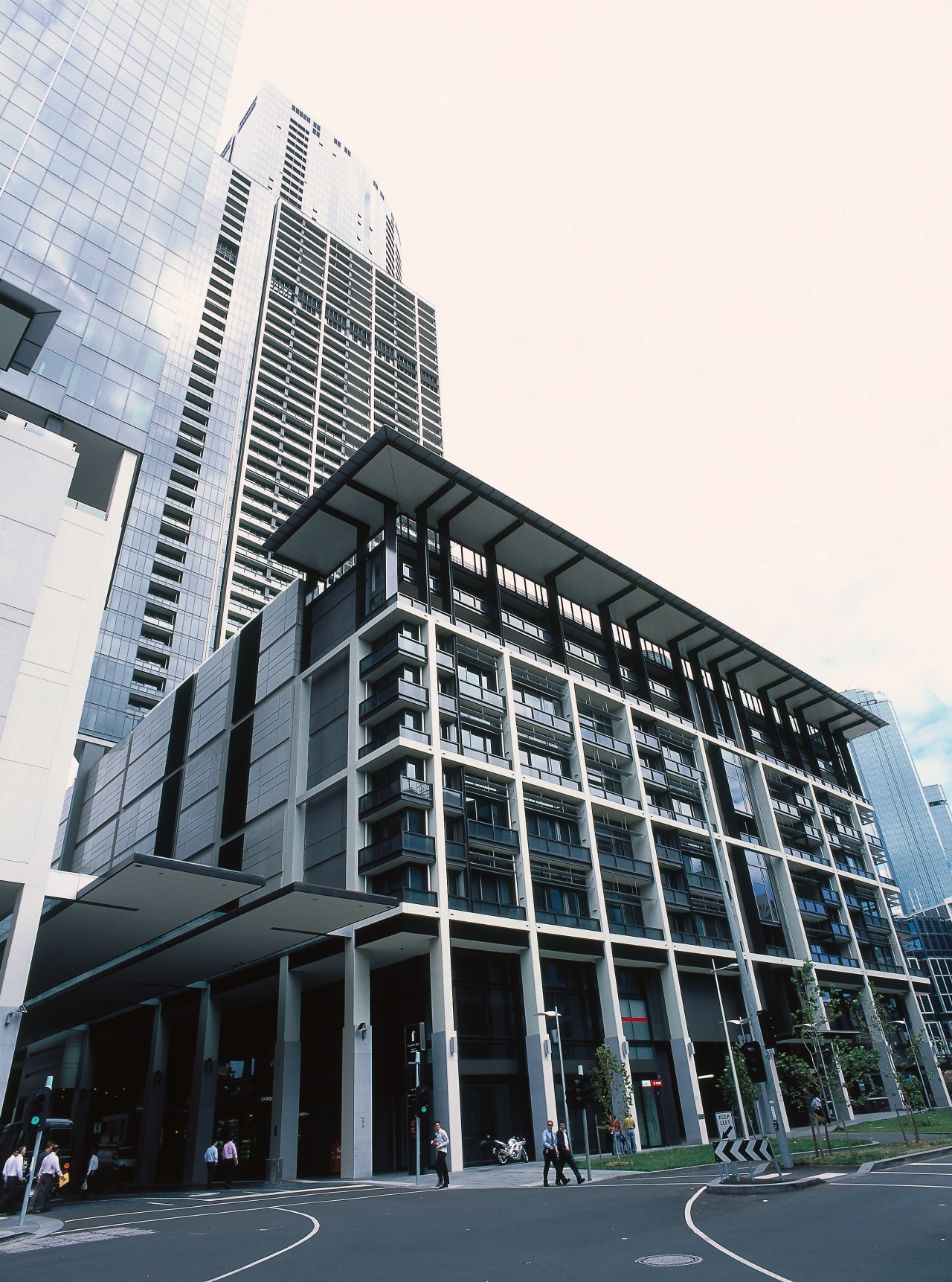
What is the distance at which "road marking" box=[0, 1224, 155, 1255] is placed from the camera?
52.8ft

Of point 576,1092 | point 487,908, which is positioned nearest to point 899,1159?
point 576,1092

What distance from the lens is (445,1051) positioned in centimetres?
3331

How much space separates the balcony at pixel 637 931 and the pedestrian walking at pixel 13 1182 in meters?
28.9

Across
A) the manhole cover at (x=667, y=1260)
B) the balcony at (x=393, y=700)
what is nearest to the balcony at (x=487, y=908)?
the balcony at (x=393, y=700)

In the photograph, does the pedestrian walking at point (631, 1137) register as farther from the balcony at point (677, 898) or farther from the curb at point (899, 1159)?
the curb at point (899, 1159)

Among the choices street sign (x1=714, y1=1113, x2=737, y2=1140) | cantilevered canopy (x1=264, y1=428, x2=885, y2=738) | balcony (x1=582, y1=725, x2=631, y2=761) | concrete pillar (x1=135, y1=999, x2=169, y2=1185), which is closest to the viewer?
street sign (x1=714, y1=1113, x2=737, y2=1140)

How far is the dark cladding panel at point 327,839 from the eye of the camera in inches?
1585

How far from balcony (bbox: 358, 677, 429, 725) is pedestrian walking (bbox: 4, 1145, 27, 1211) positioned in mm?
22790

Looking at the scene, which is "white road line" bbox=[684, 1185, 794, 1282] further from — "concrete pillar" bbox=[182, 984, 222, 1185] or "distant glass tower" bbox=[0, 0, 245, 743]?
"distant glass tower" bbox=[0, 0, 245, 743]

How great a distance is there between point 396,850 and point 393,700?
7599mm

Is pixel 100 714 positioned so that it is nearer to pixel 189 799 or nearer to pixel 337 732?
pixel 189 799

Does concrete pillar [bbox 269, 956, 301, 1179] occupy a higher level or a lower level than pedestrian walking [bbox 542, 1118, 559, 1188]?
higher

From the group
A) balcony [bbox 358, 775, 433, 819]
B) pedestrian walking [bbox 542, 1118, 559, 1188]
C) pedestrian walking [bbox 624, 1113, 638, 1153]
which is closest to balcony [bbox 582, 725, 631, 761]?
balcony [bbox 358, 775, 433, 819]

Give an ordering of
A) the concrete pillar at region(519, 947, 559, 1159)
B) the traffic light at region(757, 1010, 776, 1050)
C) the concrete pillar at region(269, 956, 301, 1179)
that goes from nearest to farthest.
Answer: the traffic light at region(757, 1010, 776, 1050) → the concrete pillar at region(269, 956, 301, 1179) → the concrete pillar at region(519, 947, 559, 1159)
